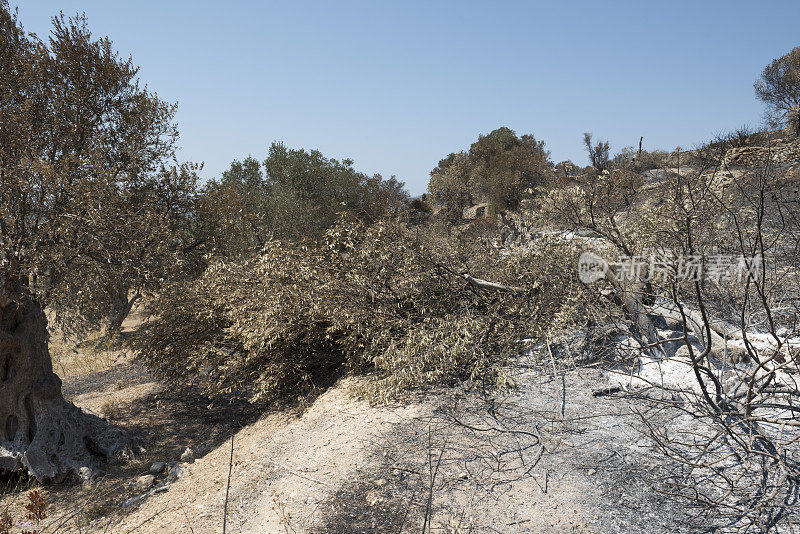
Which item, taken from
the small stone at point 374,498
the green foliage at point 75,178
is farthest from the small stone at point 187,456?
the small stone at point 374,498

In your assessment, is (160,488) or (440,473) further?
(160,488)

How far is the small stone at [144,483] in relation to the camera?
614cm

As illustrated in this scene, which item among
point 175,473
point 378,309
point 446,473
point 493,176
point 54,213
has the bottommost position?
point 175,473

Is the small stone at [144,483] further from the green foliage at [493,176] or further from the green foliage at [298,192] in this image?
the green foliage at [493,176]

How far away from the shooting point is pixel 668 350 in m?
6.39

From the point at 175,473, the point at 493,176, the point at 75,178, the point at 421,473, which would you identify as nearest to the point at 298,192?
the point at 493,176

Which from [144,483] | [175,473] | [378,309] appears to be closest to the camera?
[175,473]

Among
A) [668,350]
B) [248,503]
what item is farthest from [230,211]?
[668,350]

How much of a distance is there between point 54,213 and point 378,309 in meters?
4.36

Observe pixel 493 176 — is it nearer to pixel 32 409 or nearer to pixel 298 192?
pixel 298 192

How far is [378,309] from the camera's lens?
6.82 m

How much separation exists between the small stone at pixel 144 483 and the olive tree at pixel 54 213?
113cm

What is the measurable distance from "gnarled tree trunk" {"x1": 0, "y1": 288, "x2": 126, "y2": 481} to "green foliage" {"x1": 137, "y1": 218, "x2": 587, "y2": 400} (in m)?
1.70

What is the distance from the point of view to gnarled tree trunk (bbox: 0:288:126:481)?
6.69 m
